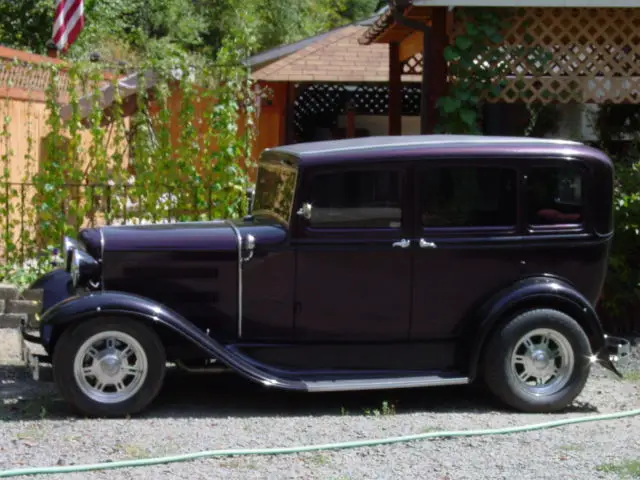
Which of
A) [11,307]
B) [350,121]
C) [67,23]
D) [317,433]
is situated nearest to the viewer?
[317,433]

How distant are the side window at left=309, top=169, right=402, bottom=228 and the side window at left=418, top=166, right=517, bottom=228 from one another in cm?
18

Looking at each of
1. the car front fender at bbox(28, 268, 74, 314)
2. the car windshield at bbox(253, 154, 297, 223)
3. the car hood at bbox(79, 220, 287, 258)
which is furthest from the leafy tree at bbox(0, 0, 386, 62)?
the car hood at bbox(79, 220, 287, 258)

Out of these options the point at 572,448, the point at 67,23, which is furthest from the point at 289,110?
the point at 572,448

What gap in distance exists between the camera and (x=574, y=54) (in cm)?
1017

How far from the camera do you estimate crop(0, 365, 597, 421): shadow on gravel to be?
272 inches

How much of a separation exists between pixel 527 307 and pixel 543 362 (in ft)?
1.21

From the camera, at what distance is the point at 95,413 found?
258 inches

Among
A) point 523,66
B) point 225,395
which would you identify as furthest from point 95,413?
point 523,66

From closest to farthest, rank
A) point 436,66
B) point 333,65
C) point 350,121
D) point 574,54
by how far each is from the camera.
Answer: point 436,66
point 574,54
point 350,121
point 333,65

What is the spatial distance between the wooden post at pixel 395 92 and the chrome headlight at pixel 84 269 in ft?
23.8

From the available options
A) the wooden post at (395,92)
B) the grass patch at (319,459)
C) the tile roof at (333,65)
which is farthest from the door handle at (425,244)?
the tile roof at (333,65)

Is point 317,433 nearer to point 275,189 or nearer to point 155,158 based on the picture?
point 275,189

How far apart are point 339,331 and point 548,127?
6950mm

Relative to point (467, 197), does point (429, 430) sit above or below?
below
